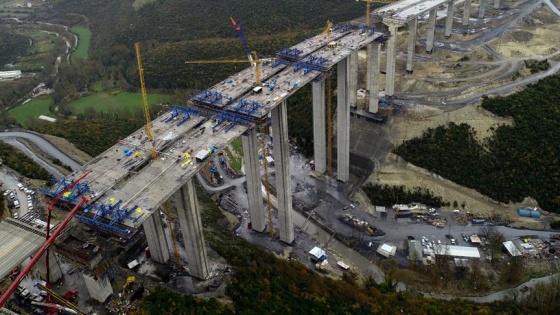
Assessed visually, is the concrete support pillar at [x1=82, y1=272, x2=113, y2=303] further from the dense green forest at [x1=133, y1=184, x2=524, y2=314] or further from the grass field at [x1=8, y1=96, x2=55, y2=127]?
the grass field at [x1=8, y1=96, x2=55, y2=127]

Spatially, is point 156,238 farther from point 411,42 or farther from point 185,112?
point 411,42

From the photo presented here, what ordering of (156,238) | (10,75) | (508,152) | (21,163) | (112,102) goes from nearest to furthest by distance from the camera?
(156,238)
(21,163)
(508,152)
(112,102)
(10,75)

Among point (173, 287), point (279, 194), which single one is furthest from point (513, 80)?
point (173, 287)

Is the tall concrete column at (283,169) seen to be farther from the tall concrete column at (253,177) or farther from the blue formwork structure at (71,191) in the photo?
the blue formwork structure at (71,191)

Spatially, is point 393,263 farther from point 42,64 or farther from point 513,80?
point 42,64

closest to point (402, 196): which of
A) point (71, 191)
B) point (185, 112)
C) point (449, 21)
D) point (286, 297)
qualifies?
point (286, 297)

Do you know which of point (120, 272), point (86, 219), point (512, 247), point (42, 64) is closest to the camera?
point (86, 219)

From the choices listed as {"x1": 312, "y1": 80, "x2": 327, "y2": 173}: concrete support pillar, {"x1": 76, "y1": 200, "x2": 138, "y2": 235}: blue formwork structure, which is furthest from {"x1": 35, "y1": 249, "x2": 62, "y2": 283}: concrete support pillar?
{"x1": 312, "y1": 80, "x2": 327, "y2": 173}: concrete support pillar
